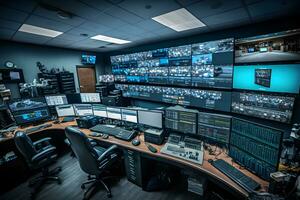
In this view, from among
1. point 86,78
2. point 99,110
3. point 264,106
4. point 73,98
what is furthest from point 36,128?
point 264,106

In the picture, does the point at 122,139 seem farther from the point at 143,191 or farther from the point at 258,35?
the point at 258,35

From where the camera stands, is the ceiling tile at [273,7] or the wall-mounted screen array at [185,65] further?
the wall-mounted screen array at [185,65]

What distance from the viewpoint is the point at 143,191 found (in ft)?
6.55

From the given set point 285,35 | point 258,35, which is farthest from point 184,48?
point 285,35

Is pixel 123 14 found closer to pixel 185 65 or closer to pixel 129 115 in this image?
pixel 129 115

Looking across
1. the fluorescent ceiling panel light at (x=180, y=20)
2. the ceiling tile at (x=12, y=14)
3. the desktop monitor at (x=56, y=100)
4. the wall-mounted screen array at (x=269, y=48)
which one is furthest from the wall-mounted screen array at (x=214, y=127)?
the ceiling tile at (x=12, y=14)

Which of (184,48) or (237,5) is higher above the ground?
(237,5)

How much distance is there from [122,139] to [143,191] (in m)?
0.81

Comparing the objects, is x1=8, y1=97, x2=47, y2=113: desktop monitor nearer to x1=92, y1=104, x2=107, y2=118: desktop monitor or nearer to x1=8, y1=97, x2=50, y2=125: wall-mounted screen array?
x1=8, y1=97, x2=50, y2=125: wall-mounted screen array

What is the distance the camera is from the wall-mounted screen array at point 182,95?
3279 mm

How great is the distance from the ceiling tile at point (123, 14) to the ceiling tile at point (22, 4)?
0.95 m

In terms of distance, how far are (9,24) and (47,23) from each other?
27.1 inches

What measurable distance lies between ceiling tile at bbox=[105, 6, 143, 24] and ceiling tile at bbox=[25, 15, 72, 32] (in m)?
1.07

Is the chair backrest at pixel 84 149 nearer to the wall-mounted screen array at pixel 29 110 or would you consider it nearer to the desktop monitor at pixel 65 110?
the desktop monitor at pixel 65 110
